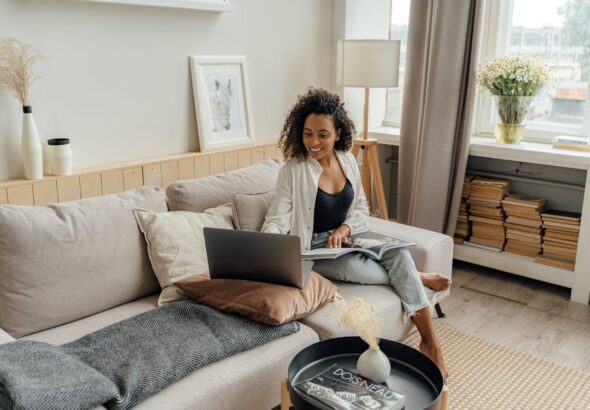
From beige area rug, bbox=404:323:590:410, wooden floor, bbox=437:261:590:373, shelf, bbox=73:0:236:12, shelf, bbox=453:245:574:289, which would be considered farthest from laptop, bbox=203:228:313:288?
shelf, bbox=453:245:574:289

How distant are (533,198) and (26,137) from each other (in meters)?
2.71

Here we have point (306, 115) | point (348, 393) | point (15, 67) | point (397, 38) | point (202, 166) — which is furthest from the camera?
point (397, 38)

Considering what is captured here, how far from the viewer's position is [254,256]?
2066 mm

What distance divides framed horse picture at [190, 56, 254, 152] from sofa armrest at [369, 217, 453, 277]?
2.91 feet

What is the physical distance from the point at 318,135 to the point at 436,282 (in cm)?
80

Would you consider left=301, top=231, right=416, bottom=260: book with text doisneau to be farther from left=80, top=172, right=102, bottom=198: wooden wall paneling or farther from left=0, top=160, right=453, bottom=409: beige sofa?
left=80, top=172, right=102, bottom=198: wooden wall paneling

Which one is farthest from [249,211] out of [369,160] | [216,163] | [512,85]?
[512,85]

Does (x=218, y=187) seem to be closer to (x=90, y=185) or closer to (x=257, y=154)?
(x=90, y=185)

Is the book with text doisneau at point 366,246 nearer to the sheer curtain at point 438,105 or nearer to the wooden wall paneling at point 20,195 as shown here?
the sheer curtain at point 438,105

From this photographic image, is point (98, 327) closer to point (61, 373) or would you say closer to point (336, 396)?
point (61, 373)

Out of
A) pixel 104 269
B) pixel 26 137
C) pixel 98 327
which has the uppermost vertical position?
pixel 26 137

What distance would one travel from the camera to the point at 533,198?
3.43m

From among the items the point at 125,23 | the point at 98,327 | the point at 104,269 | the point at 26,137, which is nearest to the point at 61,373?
the point at 98,327

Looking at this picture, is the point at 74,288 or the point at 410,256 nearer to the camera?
the point at 74,288
